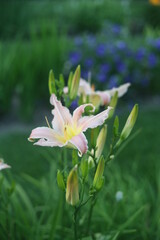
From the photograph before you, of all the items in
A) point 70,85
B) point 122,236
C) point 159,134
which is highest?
point 70,85

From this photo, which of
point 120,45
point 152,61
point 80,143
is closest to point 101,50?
point 120,45

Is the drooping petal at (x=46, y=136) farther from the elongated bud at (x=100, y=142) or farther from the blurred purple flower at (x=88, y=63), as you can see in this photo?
the blurred purple flower at (x=88, y=63)

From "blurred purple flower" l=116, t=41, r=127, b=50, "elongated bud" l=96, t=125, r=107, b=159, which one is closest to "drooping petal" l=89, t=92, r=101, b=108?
"elongated bud" l=96, t=125, r=107, b=159

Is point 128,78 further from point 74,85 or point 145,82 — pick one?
point 74,85

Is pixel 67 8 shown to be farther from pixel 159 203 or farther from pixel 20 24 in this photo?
pixel 159 203

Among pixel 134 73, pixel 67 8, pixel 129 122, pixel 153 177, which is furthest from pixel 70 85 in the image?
pixel 67 8
